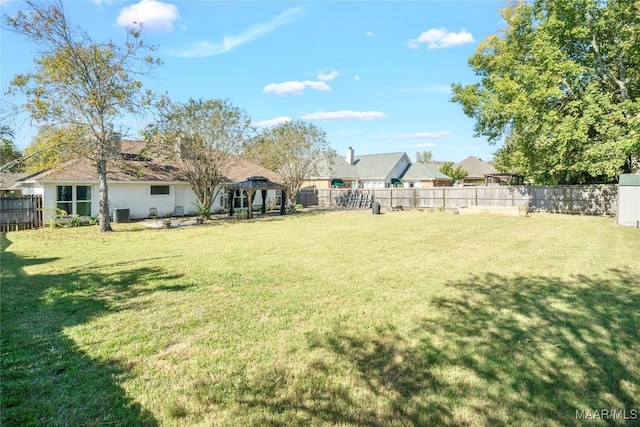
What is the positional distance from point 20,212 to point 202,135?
8.90 m

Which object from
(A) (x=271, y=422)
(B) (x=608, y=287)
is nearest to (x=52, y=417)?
(A) (x=271, y=422)

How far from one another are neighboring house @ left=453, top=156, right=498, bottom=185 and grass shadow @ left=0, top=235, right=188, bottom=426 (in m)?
48.0

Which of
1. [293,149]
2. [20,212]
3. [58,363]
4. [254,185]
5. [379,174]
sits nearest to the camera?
[58,363]

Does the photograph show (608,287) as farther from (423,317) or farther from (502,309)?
(423,317)

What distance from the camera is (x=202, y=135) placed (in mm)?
18062

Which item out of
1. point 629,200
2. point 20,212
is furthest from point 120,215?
point 629,200

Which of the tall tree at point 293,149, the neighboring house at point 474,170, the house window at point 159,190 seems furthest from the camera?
the neighboring house at point 474,170

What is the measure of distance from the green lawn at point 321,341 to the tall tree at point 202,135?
10.6 metres

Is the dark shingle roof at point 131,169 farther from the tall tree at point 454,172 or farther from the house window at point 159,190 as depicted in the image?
the tall tree at point 454,172

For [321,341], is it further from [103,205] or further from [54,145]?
[54,145]

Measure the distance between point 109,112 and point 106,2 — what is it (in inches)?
203

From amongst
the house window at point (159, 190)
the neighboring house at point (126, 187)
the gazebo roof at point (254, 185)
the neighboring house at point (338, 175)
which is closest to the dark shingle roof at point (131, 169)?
the neighboring house at point (126, 187)

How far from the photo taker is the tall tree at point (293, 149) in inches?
1013

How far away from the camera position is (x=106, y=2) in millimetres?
10898
